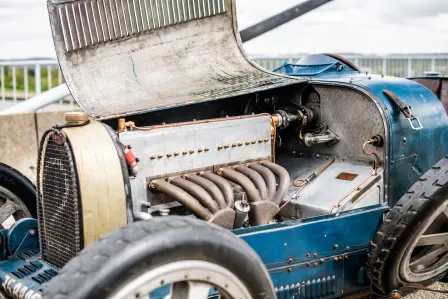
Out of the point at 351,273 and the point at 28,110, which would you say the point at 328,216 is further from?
the point at 28,110

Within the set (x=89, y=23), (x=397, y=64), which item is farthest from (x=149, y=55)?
(x=397, y=64)

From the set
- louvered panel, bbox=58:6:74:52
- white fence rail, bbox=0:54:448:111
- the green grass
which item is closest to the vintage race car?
louvered panel, bbox=58:6:74:52

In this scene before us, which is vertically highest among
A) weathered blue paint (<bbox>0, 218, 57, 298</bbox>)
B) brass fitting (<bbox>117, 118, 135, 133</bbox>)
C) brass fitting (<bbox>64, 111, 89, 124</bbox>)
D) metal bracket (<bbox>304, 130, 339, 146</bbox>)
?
brass fitting (<bbox>64, 111, 89, 124</bbox>)

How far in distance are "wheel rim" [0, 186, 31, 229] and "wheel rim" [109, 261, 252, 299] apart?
2.34 metres

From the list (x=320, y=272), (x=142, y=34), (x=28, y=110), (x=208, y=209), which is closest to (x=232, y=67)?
(x=142, y=34)

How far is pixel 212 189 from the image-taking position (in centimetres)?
354

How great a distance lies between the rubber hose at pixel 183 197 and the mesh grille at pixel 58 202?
1.67 feet

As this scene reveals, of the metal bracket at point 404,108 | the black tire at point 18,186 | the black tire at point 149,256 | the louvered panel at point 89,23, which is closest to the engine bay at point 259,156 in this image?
the metal bracket at point 404,108

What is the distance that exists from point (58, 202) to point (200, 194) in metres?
0.79

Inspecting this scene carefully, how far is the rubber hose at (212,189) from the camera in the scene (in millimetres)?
3521

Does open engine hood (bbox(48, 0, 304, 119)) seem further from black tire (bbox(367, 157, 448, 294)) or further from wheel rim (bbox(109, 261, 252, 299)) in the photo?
wheel rim (bbox(109, 261, 252, 299))

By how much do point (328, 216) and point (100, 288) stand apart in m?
1.67

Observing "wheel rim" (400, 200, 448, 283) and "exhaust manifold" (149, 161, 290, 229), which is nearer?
"exhaust manifold" (149, 161, 290, 229)

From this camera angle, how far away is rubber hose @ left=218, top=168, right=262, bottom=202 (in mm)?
3693
